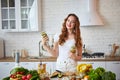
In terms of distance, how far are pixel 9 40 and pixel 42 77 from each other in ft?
9.21

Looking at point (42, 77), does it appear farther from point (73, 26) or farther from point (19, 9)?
point (19, 9)

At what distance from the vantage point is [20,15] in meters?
4.33

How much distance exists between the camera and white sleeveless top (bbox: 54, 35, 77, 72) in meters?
2.62

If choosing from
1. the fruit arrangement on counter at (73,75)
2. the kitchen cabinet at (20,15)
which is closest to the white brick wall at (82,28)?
the kitchen cabinet at (20,15)

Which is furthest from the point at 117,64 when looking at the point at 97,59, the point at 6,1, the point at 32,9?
the point at 6,1

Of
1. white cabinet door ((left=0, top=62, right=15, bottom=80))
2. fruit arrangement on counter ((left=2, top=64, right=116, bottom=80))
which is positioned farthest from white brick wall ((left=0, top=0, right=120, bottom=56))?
fruit arrangement on counter ((left=2, top=64, right=116, bottom=80))

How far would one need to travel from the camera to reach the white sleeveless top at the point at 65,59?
8.58 ft

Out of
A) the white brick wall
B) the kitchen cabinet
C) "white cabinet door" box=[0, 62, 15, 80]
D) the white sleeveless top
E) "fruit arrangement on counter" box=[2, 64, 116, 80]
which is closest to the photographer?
"fruit arrangement on counter" box=[2, 64, 116, 80]

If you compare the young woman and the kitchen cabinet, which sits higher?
the kitchen cabinet

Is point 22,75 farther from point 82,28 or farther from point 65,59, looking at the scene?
point 82,28

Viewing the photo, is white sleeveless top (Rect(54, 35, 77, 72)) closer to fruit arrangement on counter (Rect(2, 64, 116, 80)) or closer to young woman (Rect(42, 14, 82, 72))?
young woman (Rect(42, 14, 82, 72))

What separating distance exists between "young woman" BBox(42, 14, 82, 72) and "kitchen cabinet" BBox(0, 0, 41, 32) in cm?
158

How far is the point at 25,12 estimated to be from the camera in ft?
14.2

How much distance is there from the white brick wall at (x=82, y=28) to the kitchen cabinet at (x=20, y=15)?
280 millimetres
